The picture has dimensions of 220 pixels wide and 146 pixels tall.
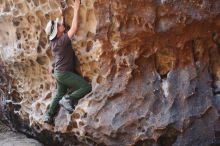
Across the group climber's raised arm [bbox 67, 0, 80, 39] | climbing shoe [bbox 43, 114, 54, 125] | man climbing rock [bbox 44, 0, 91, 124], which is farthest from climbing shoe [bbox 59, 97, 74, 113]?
climber's raised arm [bbox 67, 0, 80, 39]

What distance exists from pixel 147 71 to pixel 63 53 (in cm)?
84

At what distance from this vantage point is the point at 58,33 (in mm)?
4512

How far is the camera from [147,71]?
14.2 ft

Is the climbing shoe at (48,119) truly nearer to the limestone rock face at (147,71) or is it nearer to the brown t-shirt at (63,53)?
the limestone rock face at (147,71)

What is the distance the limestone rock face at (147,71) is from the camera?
4062mm

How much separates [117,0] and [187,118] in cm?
123

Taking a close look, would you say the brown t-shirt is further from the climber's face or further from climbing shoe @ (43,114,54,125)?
climbing shoe @ (43,114,54,125)

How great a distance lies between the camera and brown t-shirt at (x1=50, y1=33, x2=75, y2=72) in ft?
14.7

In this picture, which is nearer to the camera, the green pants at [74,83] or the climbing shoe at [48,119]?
the green pants at [74,83]

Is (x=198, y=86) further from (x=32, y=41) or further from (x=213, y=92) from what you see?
(x=32, y=41)

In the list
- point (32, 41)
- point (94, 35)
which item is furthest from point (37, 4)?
point (94, 35)

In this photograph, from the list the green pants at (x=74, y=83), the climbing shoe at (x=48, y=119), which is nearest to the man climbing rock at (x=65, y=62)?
the green pants at (x=74, y=83)

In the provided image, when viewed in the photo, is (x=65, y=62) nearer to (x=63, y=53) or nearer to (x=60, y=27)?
(x=63, y=53)

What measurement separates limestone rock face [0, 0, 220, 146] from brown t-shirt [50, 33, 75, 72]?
8cm
